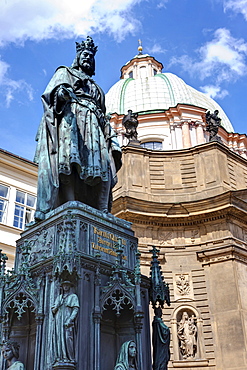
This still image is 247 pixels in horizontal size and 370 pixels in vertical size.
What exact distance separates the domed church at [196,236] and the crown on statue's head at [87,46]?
52.4 feet

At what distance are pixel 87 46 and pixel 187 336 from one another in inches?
707

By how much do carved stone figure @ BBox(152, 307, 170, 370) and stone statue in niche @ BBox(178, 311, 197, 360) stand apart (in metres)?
16.8

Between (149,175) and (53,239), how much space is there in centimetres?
2042

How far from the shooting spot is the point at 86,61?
8688 millimetres

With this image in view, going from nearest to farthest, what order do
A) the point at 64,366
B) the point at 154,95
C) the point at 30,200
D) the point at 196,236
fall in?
1. the point at 64,366
2. the point at 30,200
3. the point at 196,236
4. the point at 154,95

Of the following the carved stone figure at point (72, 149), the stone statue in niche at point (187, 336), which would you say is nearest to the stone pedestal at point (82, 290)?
the carved stone figure at point (72, 149)

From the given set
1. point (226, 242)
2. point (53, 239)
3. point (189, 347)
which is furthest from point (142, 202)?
point (53, 239)

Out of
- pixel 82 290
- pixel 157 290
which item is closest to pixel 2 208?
pixel 157 290

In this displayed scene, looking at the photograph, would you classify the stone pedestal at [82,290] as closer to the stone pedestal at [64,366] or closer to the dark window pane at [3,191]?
the stone pedestal at [64,366]

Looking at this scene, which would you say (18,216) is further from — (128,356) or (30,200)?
(128,356)

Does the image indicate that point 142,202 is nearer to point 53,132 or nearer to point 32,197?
point 32,197

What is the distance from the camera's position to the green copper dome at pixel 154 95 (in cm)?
3944

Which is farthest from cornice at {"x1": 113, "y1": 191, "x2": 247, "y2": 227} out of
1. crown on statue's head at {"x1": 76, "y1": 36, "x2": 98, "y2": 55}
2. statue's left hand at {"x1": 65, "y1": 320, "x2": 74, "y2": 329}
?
statue's left hand at {"x1": 65, "y1": 320, "x2": 74, "y2": 329}

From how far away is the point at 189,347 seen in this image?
22625 mm
